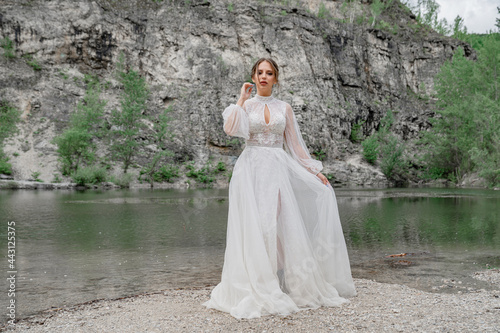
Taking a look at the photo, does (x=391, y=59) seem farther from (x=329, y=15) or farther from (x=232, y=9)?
(x=232, y=9)

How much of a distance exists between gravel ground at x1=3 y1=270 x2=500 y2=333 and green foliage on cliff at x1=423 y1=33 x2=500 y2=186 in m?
35.8

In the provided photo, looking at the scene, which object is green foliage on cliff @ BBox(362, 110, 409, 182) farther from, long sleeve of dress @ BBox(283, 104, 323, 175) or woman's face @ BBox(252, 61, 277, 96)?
woman's face @ BBox(252, 61, 277, 96)

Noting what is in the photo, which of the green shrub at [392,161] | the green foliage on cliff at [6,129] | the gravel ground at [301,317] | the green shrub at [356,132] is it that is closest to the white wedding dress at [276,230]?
the gravel ground at [301,317]

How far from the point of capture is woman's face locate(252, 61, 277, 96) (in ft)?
15.8

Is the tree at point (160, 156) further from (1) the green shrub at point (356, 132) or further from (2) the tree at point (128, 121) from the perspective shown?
(1) the green shrub at point (356, 132)

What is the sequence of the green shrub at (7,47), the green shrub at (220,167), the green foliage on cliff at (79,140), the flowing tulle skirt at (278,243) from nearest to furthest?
1. the flowing tulle skirt at (278,243)
2. the green foliage on cliff at (79,140)
3. the green shrub at (7,47)
4. the green shrub at (220,167)

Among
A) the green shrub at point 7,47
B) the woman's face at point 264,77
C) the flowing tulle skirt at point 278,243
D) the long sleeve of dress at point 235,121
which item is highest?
the green shrub at point 7,47

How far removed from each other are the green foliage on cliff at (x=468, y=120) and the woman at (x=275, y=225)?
35822mm

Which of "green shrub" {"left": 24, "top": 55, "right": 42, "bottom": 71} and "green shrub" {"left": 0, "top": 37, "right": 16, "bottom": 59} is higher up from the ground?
"green shrub" {"left": 0, "top": 37, "right": 16, "bottom": 59}

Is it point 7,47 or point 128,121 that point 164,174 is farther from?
point 7,47

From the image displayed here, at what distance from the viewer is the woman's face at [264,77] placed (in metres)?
4.81

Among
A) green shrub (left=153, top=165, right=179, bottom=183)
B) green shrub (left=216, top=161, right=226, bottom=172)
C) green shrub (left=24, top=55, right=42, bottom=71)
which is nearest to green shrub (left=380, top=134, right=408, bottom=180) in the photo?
green shrub (left=216, top=161, right=226, bottom=172)

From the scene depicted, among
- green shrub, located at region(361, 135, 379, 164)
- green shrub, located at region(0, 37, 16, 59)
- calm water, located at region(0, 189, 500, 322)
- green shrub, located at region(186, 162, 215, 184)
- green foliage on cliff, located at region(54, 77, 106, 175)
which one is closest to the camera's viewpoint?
calm water, located at region(0, 189, 500, 322)

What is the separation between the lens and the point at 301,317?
3.79m
